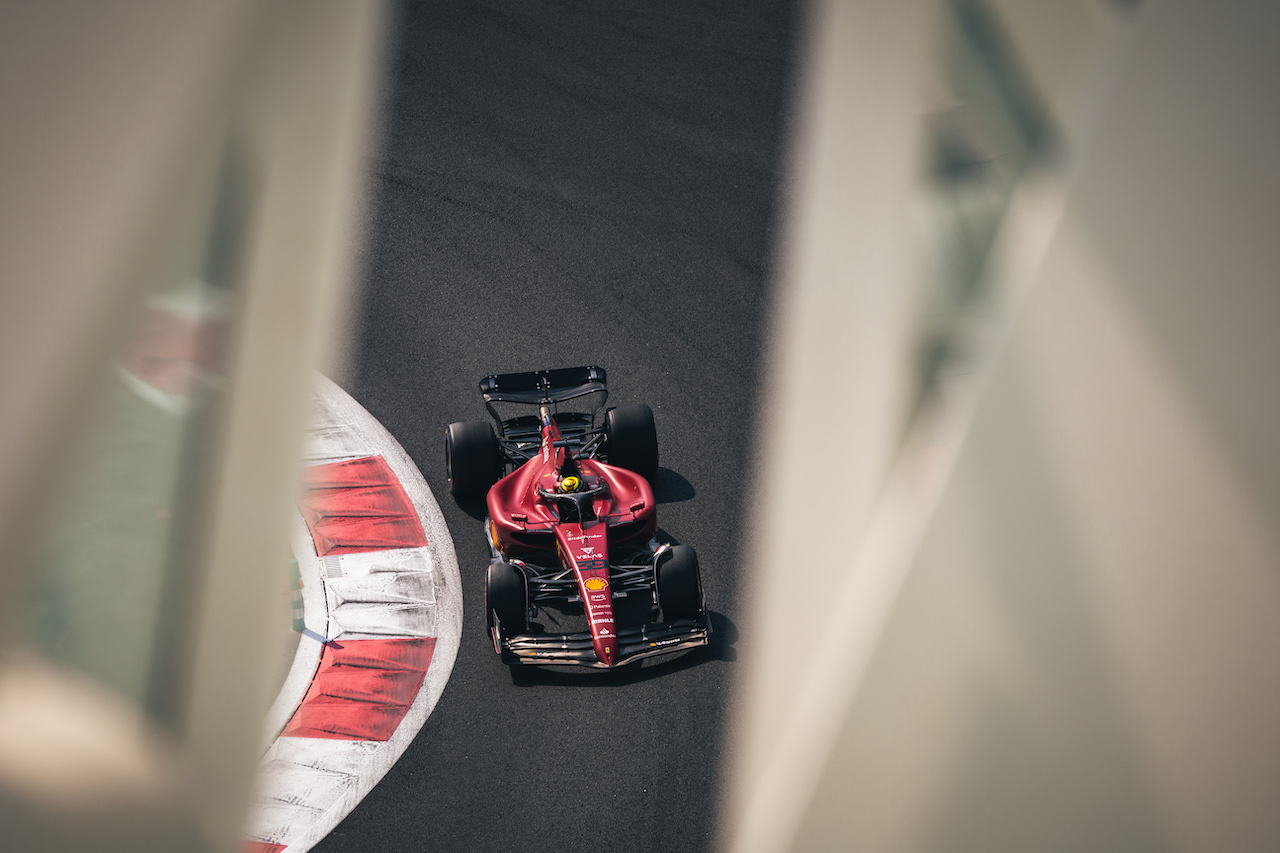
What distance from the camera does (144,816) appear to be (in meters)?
0.66

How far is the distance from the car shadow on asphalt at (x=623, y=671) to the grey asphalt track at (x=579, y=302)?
0.04 feet

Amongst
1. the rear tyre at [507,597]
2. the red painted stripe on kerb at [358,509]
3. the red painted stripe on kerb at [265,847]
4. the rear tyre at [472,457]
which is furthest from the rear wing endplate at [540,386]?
the red painted stripe on kerb at [265,847]

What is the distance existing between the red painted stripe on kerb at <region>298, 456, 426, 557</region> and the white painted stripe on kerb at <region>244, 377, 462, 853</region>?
0.06 m

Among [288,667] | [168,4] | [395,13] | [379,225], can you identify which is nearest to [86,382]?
[168,4]

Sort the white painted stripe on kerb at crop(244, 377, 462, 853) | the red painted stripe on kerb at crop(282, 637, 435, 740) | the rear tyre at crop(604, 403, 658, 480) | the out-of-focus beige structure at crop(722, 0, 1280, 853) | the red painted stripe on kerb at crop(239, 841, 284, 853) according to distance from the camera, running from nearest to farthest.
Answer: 1. the out-of-focus beige structure at crop(722, 0, 1280, 853)
2. the red painted stripe on kerb at crop(239, 841, 284, 853)
3. the white painted stripe on kerb at crop(244, 377, 462, 853)
4. the red painted stripe on kerb at crop(282, 637, 435, 740)
5. the rear tyre at crop(604, 403, 658, 480)

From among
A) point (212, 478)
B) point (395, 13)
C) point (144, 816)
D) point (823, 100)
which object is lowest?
point (144, 816)

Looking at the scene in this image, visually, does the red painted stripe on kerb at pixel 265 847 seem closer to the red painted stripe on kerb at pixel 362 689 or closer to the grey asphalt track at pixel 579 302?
the grey asphalt track at pixel 579 302

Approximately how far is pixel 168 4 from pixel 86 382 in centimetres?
25

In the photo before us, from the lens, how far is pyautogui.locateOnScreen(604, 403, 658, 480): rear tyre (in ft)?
19.1

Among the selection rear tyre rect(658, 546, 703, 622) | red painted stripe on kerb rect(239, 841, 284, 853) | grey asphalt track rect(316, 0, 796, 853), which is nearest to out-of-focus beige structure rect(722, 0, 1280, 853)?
grey asphalt track rect(316, 0, 796, 853)

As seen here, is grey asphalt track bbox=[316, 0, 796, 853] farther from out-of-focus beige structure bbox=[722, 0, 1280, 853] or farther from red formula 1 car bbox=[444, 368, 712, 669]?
out-of-focus beige structure bbox=[722, 0, 1280, 853]

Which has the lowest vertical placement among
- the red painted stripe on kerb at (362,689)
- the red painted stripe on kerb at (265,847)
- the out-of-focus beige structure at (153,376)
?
the red painted stripe on kerb at (265,847)

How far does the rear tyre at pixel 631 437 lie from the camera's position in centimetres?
581

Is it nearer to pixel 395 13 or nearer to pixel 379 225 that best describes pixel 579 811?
pixel 379 225
